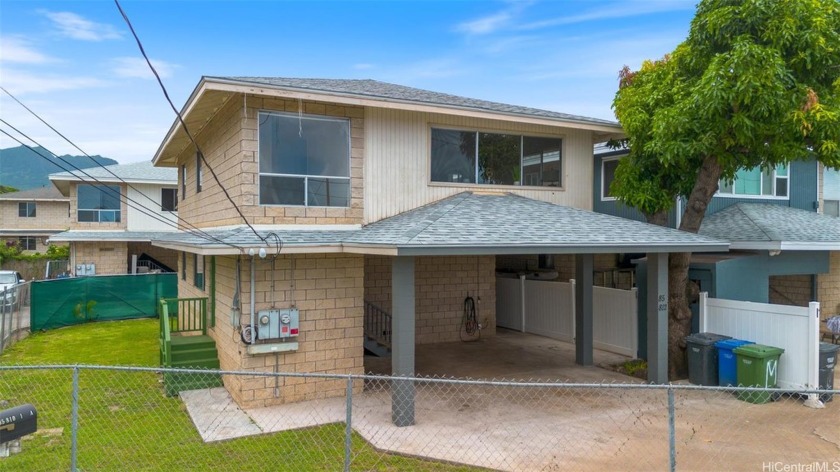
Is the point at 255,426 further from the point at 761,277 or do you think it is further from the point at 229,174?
the point at 761,277

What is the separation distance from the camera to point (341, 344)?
384 inches

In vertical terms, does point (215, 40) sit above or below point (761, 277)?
above

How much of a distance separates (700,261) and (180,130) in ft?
37.1

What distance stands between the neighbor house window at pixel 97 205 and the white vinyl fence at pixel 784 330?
2468cm

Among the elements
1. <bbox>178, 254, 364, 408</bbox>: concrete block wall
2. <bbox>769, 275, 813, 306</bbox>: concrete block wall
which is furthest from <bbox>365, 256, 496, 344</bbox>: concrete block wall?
<bbox>769, 275, 813, 306</bbox>: concrete block wall

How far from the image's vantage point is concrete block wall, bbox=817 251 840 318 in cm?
1502

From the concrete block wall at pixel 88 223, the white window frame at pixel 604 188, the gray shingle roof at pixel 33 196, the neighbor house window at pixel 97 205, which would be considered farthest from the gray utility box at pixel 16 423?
the gray shingle roof at pixel 33 196

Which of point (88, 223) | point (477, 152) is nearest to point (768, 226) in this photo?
point (477, 152)

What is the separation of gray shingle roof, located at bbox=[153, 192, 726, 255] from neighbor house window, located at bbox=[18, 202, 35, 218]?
3527 centimetres

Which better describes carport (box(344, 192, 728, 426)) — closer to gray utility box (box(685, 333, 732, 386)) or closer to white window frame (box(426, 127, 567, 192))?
white window frame (box(426, 127, 567, 192))

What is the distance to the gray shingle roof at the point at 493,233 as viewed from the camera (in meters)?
8.10

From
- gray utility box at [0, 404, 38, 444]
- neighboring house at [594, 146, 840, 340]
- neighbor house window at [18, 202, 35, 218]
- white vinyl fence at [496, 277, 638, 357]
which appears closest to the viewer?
gray utility box at [0, 404, 38, 444]

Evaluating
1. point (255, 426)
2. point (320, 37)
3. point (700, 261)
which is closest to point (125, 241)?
point (320, 37)

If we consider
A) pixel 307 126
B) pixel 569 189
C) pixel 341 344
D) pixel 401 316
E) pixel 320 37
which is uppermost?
pixel 320 37
